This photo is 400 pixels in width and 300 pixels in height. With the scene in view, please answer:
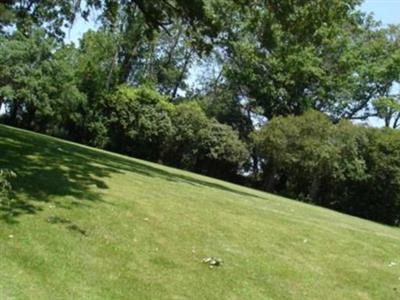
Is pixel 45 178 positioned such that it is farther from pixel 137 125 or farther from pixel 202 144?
pixel 202 144

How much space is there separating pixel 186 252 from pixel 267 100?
30862mm

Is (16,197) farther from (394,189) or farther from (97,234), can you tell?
(394,189)

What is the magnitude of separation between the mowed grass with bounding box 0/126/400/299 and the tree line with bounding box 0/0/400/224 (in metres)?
7.32

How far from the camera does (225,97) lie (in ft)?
A: 126

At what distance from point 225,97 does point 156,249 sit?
102ft

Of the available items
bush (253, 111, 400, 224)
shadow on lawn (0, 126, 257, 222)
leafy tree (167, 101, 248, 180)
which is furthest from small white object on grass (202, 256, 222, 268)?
leafy tree (167, 101, 248, 180)

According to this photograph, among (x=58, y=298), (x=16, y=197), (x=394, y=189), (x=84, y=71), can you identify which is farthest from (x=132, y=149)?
(x=58, y=298)

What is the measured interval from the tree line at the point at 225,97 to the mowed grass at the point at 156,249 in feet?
24.0

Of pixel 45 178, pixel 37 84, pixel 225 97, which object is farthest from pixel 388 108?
pixel 45 178

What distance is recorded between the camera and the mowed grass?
6332 millimetres

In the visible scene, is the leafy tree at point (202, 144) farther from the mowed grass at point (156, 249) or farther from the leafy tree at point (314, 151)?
the mowed grass at point (156, 249)

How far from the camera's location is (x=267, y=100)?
37.9 metres

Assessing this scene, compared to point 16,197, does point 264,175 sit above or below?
above

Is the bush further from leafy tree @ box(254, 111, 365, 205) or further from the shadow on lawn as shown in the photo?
the shadow on lawn
